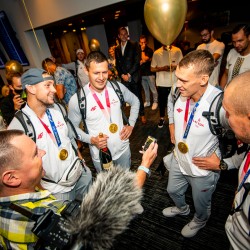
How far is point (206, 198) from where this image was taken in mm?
1824

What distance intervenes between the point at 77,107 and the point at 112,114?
427 millimetres

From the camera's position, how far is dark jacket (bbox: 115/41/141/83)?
4305mm

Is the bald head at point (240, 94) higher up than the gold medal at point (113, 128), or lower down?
higher up

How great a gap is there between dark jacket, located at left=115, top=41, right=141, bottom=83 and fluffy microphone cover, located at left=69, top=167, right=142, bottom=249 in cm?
388

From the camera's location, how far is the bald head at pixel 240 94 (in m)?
1.01

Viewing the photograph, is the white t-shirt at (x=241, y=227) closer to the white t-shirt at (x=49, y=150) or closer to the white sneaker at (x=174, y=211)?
the white sneaker at (x=174, y=211)

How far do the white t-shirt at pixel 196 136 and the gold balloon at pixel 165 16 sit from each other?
916 millimetres

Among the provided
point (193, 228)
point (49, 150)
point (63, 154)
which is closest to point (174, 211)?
point (193, 228)

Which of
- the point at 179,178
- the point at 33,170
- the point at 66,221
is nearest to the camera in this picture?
the point at 66,221

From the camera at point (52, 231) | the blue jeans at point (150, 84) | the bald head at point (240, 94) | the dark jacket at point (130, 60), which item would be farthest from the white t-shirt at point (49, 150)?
A: the blue jeans at point (150, 84)

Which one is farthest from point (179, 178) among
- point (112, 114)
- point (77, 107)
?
point (77, 107)

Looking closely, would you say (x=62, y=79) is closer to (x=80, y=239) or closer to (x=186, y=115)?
(x=186, y=115)

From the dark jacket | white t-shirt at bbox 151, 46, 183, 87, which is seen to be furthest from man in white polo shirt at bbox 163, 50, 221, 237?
the dark jacket

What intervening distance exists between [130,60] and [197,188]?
3.43 metres
